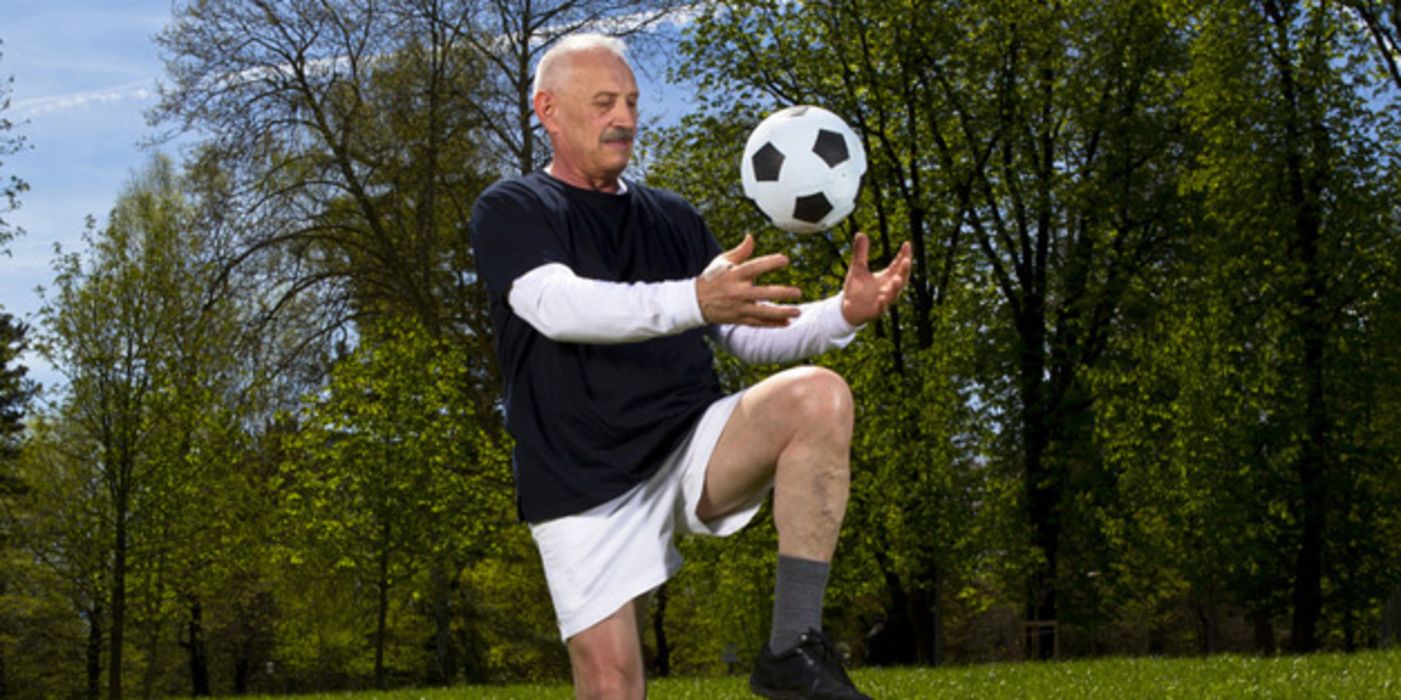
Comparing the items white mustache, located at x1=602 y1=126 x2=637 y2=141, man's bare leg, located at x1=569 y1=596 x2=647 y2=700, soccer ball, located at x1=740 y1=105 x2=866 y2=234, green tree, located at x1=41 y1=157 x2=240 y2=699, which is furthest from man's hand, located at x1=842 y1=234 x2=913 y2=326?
green tree, located at x1=41 y1=157 x2=240 y2=699

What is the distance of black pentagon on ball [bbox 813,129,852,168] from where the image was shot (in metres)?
4.42

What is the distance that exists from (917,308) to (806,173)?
80.5 ft

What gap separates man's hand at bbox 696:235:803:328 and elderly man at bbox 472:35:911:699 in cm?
29

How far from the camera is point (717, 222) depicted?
27.2 meters

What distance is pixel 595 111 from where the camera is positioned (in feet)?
13.9

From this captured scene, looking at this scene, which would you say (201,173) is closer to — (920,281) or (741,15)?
(741,15)

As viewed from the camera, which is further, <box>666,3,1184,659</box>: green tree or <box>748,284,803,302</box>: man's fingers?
<box>666,3,1184,659</box>: green tree

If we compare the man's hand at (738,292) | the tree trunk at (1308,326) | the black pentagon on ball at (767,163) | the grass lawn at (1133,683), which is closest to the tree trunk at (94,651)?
the grass lawn at (1133,683)

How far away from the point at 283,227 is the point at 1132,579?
19765 millimetres

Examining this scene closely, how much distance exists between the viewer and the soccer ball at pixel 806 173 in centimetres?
439

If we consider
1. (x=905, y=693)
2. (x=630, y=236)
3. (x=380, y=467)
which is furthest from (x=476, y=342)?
(x=630, y=236)

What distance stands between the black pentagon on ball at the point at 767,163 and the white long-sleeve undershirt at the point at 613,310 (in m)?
0.47

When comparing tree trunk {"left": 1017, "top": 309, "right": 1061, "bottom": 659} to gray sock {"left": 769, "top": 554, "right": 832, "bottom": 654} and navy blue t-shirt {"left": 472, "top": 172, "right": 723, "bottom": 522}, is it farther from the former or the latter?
gray sock {"left": 769, "top": 554, "right": 832, "bottom": 654}

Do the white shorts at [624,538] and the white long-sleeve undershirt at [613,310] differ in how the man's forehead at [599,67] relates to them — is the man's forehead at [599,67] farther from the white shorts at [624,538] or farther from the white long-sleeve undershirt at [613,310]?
the white shorts at [624,538]
